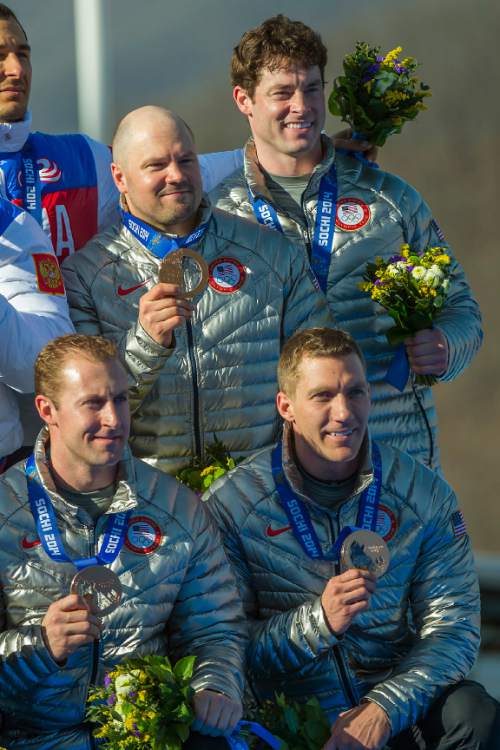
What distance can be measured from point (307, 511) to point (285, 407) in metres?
0.33

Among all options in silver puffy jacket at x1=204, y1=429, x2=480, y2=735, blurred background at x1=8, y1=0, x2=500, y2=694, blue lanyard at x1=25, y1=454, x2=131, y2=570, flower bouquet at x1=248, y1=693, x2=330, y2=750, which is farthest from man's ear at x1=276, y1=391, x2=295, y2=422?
blurred background at x1=8, y1=0, x2=500, y2=694

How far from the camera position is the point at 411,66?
6090mm

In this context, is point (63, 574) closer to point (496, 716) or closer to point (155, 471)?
point (155, 471)

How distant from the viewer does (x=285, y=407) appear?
5.14 metres

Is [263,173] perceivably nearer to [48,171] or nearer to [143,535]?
[48,171]

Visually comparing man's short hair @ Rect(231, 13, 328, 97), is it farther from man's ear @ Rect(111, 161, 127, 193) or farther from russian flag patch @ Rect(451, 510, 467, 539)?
russian flag patch @ Rect(451, 510, 467, 539)

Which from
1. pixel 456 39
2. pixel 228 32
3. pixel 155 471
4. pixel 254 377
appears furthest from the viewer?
pixel 456 39

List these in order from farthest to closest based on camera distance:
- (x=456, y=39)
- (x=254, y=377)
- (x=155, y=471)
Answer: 1. (x=456, y=39)
2. (x=254, y=377)
3. (x=155, y=471)

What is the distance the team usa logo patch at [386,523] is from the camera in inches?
200

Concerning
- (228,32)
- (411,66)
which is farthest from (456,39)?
(411,66)

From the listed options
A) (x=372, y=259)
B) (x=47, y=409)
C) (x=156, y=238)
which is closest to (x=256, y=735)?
(x=47, y=409)

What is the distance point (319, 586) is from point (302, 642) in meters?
0.20

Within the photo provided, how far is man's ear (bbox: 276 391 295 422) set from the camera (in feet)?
16.8

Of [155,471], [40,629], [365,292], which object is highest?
[365,292]
